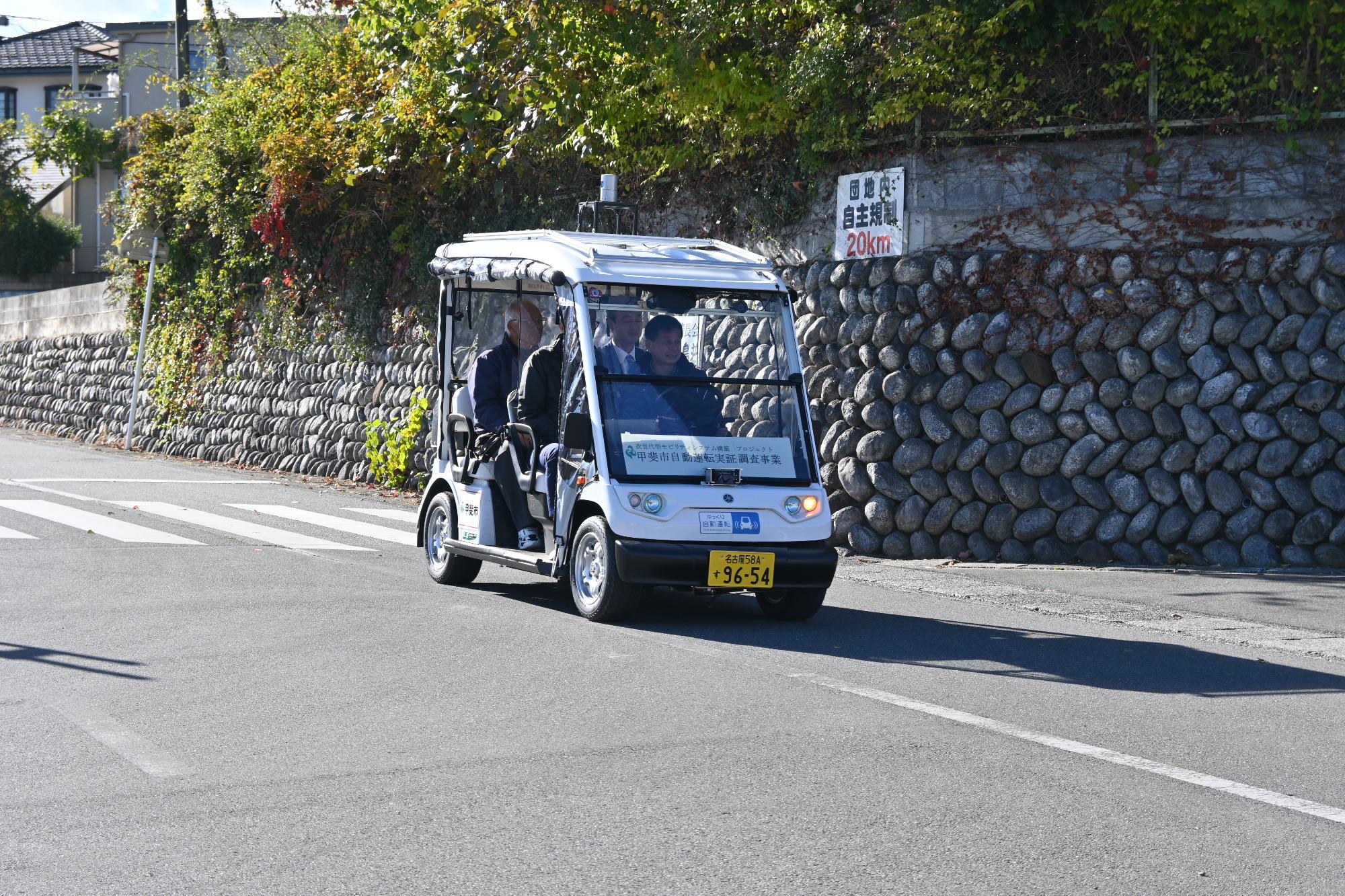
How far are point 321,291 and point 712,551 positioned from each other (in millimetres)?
15719

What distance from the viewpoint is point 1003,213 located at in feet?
46.3

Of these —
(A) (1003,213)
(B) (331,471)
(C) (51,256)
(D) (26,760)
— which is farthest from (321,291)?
(C) (51,256)

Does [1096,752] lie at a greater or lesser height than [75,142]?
lesser

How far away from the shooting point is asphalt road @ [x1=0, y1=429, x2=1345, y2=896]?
4.97m

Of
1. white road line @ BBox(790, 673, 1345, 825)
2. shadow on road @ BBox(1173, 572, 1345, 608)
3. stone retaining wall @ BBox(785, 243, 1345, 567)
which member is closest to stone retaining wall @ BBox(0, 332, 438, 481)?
stone retaining wall @ BBox(785, 243, 1345, 567)

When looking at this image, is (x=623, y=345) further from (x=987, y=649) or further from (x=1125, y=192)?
(x=1125, y=192)

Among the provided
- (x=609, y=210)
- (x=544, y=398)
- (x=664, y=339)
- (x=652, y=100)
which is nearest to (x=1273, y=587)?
(x=664, y=339)

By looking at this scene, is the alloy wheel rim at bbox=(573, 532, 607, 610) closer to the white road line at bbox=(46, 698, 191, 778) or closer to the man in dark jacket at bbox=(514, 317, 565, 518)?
the man in dark jacket at bbox=(514, 317, 565, 518)

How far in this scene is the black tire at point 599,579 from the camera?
31.9 ft

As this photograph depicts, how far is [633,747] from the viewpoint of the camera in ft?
21.4

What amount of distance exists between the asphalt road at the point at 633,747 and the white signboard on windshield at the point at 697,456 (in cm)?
96

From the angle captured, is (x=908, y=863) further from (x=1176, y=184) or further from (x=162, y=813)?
(x=1176, y=184)

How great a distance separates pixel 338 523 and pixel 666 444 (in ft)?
22.1

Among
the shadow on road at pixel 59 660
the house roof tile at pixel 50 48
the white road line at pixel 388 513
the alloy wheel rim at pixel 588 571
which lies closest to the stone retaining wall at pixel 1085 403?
the white road line at pixel 388 513
